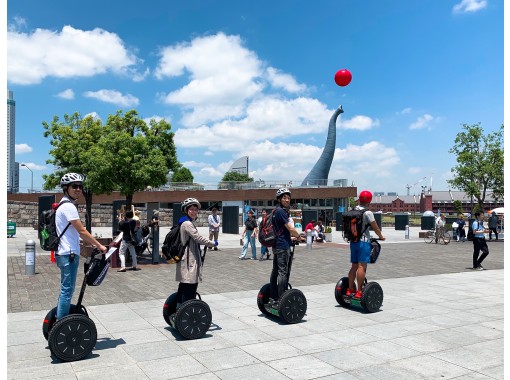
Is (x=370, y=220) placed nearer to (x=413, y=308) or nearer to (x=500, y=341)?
(x=413, y=308)

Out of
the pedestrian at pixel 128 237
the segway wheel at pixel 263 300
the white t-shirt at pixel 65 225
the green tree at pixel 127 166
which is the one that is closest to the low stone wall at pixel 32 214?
the green tree at pixel 127 166

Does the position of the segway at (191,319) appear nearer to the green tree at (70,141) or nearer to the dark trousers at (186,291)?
the dark trousers at (186,291)

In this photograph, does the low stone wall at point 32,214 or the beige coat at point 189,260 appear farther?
the low stone wall at point 32,214

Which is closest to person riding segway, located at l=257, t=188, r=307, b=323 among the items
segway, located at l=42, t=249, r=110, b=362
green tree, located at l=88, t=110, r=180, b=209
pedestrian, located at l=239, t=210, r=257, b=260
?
segway, located at l=42, t=249, r=110, b=362

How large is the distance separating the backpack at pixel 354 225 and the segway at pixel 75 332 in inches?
146

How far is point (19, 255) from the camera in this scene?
1505 cm

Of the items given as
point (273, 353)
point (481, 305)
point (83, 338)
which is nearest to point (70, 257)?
point (83, 338)

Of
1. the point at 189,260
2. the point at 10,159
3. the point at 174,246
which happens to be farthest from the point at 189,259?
the point at 10,159

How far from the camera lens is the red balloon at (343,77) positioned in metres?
12.7

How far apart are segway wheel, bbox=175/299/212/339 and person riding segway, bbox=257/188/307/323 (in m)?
1.15

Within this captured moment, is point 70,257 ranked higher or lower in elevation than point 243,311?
higher

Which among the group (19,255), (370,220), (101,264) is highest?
(370,220)

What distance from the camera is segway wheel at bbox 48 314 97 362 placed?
4750mm

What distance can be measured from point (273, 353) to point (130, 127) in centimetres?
2071
